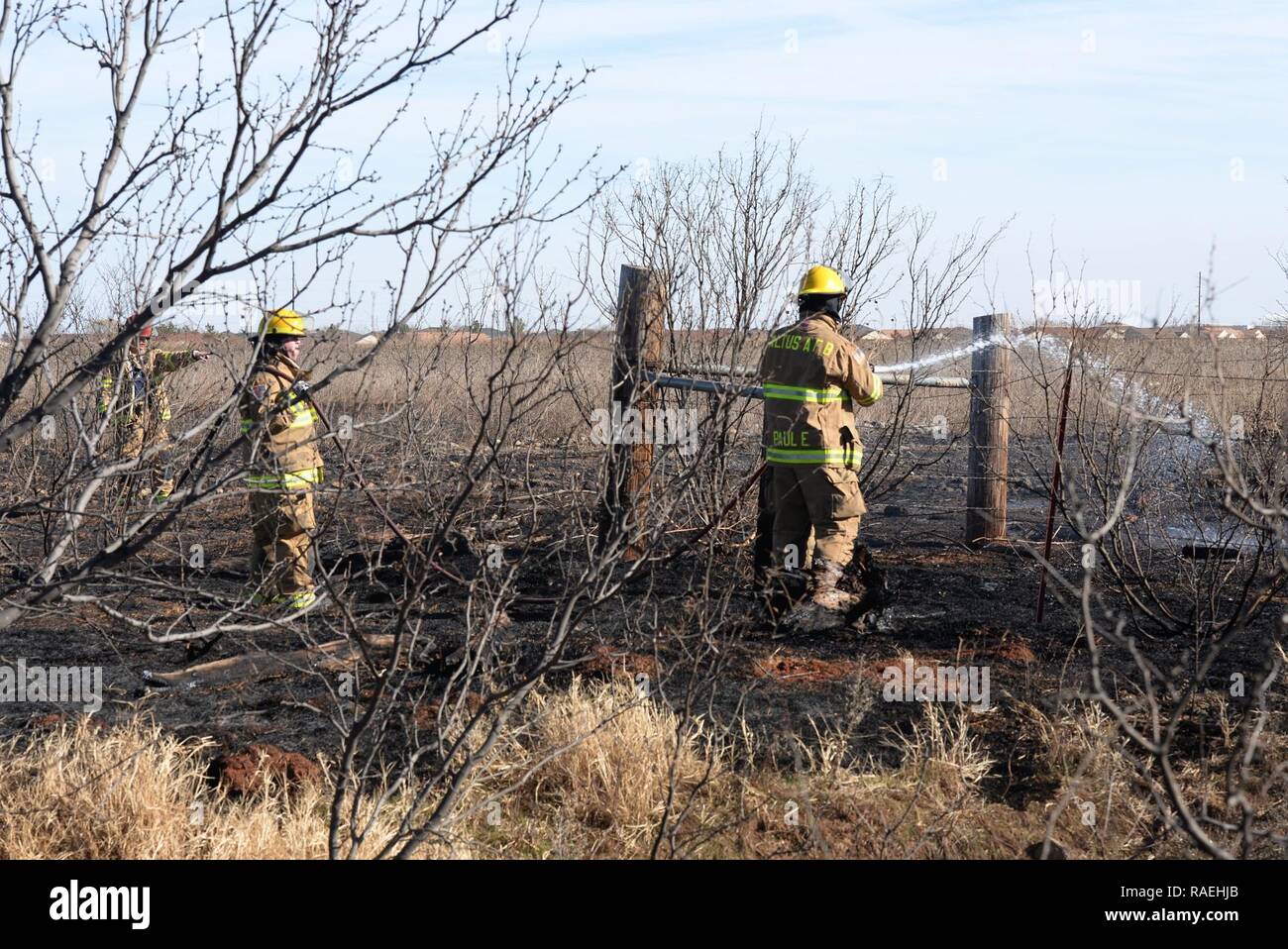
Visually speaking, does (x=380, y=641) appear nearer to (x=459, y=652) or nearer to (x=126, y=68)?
(x=459, y=652)

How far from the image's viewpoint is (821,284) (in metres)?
6.99

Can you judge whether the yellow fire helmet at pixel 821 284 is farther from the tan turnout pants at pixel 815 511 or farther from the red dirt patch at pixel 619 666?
the red dirt patch at pixel 619 666

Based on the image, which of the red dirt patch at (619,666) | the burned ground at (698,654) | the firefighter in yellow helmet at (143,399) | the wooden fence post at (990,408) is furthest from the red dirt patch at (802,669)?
the firefighter in yellow helmet at (143,399)

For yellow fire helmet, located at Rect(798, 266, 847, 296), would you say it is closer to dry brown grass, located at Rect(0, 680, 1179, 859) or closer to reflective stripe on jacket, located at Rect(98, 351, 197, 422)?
dry brown grass, located at Rect(0, 680, 1179, 859)

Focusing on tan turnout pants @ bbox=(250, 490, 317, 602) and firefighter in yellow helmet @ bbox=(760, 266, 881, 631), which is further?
tan turnout pants @ bbox=(250, 490, 317, 602)

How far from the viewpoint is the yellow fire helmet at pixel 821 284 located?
22.9 ft

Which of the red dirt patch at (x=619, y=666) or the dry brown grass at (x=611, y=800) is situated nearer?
the dry brown grass at (x=611, y=800)

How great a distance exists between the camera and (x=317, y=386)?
298 centimetres

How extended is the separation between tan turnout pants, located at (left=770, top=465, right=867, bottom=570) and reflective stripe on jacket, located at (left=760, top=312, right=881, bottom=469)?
75 millimetres

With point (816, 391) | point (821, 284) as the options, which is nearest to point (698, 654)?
point (816, 391)

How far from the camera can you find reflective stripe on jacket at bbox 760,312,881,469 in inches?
268

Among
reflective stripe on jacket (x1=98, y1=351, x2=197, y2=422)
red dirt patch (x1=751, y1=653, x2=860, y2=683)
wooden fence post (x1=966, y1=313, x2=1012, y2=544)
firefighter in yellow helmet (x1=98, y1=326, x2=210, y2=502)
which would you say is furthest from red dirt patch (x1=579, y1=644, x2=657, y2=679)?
wooden fence post (x1=966, y1=313, x2=1012, y2=544)

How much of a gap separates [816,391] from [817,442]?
286 mm
